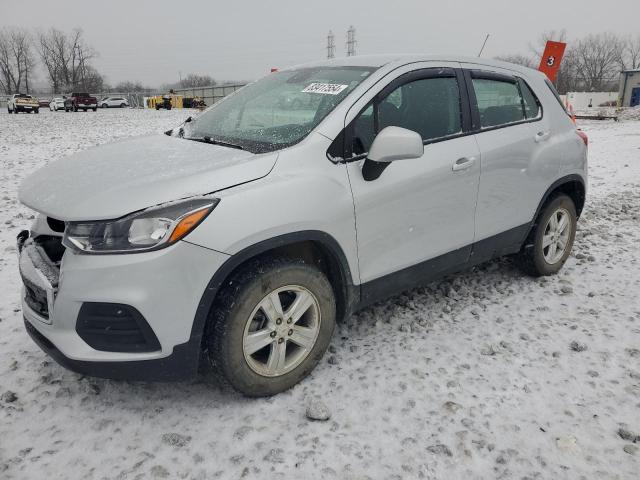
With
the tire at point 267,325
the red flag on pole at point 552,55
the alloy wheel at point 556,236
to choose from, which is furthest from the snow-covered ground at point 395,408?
the red flag on pole at point 552,55

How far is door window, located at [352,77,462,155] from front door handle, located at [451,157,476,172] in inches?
7.6

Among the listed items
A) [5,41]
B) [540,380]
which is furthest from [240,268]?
[5,41]

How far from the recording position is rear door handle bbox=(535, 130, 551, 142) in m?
3.66

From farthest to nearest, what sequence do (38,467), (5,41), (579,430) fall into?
(5,41), (579,430), (38,467)

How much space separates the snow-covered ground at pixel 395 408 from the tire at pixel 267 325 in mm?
156

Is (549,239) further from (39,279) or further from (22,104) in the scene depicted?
(22,104)

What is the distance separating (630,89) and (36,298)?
1842 inches

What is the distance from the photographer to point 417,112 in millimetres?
3041

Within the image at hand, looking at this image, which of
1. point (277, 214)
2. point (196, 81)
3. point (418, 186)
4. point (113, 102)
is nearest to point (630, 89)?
point (418, 186)

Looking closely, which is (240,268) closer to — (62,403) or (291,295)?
(291,295)

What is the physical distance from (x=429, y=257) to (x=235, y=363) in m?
1.44

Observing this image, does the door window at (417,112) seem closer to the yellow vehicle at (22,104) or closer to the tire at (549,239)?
the tire at (549,239)

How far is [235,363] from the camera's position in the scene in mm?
2346

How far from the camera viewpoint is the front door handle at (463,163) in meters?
3.07
